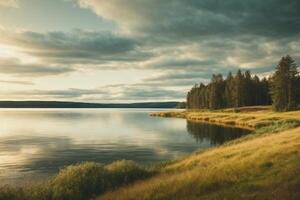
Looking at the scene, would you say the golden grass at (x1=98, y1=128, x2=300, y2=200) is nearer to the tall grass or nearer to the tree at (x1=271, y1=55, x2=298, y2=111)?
the tall grass

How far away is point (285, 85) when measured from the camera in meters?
115

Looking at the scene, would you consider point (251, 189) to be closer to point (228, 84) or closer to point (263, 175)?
point (263, 175)

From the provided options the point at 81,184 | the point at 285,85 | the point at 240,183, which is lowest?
the point at 81,184

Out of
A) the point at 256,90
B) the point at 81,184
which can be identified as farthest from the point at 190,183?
the point at 256,90

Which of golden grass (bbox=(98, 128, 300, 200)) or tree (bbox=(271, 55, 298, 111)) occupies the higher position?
tree (bbox=(271, 55, 298, 111))

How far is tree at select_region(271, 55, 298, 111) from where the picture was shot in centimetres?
11244

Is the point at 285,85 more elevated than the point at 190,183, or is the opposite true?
the point at 285,85

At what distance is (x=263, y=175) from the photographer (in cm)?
2147

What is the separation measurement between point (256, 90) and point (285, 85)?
55162 millimetres

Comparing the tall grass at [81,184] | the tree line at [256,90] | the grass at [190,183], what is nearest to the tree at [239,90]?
the tree line at [256,90]

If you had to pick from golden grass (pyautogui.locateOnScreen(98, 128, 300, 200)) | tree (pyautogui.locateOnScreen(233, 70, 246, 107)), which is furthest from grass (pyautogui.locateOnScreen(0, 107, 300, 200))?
tree (pyautogui.locateOnScreen(233, 70, 246, 107))

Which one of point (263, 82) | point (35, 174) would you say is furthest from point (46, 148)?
point (263, 82)

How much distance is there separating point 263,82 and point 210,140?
115 m

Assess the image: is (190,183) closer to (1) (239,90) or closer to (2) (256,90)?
(1) (239,90)
